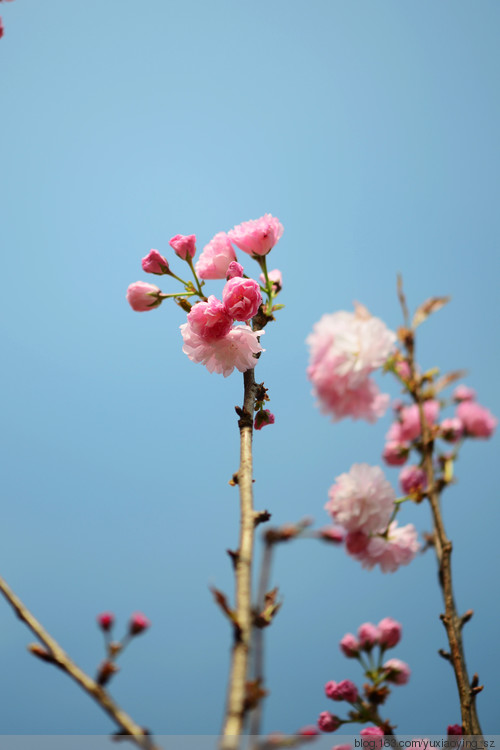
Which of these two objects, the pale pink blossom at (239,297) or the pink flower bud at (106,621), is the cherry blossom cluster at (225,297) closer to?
the pale pink blossom at (239,297)

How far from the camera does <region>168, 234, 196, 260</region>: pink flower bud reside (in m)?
1.30

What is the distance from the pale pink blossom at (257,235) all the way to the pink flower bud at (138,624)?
0.78 meters

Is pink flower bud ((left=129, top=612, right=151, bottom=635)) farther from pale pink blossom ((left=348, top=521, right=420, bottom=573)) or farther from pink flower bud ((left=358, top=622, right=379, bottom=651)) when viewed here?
pink flower bud ((left=358, top=622, right=379, bottom=651))

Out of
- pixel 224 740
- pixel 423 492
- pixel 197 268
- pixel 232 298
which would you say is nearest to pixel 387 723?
pixel 423 492

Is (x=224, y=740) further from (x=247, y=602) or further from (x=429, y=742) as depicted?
(x=429, y=742)

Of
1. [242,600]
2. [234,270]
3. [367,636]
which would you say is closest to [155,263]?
[234,270]

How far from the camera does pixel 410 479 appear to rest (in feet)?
3.28

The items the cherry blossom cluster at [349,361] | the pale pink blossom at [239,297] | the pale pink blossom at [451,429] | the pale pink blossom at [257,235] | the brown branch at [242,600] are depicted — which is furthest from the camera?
the pale pink blossom at [257,235]

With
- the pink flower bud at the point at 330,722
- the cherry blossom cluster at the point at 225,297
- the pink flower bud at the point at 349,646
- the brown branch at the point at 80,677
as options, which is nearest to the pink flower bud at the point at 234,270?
the cherry blossom cluster at the point at 225,297

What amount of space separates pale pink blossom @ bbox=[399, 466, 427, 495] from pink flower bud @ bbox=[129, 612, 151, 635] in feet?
Result: 1.58

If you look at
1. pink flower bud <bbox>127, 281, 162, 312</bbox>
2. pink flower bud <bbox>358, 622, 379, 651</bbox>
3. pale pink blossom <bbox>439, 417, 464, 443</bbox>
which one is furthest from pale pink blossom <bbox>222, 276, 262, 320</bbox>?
pink flower bud <bbox>358, 622, 379, 651</bbox>

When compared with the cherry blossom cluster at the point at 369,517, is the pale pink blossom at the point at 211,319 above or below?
above

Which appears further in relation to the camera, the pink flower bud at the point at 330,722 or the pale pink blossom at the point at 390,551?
the pink flower bud at the point at 330,722

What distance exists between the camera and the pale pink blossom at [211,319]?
1076 mm
